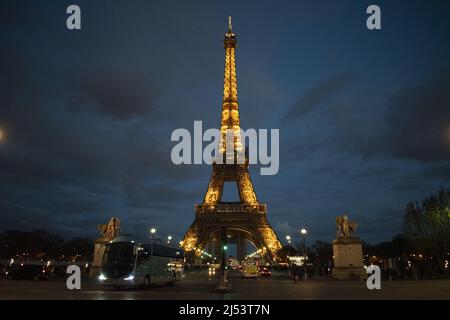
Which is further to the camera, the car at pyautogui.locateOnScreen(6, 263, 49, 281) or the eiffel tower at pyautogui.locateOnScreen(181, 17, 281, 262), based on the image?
the eiffel tower at pyautogui.locateOnScreen(181, 17, 281, 262)

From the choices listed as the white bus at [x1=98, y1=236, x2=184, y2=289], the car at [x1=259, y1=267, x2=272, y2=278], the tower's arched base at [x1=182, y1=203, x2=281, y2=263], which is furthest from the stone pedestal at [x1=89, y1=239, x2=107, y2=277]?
the tower's arched base at [x1=182, y1=203, x2=281, y2=263]

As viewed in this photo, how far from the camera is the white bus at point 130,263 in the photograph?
26.5m

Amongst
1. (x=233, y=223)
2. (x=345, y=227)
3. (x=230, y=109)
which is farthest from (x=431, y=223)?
(x=230, y=109)

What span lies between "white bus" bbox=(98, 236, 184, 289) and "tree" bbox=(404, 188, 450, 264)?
1415 inches

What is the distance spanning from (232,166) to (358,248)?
47.8 metres

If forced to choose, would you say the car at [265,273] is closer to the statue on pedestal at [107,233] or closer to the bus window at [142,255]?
the statue on pedestal at [107,233]

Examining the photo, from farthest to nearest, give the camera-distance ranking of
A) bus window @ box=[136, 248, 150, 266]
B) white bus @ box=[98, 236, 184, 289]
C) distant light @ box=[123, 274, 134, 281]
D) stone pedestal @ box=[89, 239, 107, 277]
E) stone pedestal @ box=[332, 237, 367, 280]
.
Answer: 1. stone pedestal @ box=[332, 237, 367, 280]
2. stone pedestal @ box=[89, 239, 107, 277]
3. bus window @ box=[136, 248, 150, 266]
4. white bus @ box=[98, 236, 184, 289]
5. distant light @ box=[123, 274, 134, 281]

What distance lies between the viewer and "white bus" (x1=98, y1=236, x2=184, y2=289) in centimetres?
2652

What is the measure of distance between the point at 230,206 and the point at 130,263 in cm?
5286

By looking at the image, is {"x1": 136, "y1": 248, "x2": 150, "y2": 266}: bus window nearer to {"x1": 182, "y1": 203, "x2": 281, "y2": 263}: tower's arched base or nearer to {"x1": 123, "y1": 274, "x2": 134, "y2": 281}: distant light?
{"x1": 123, "y1": 274, "x2": 134, "y2": 281}: distant light
